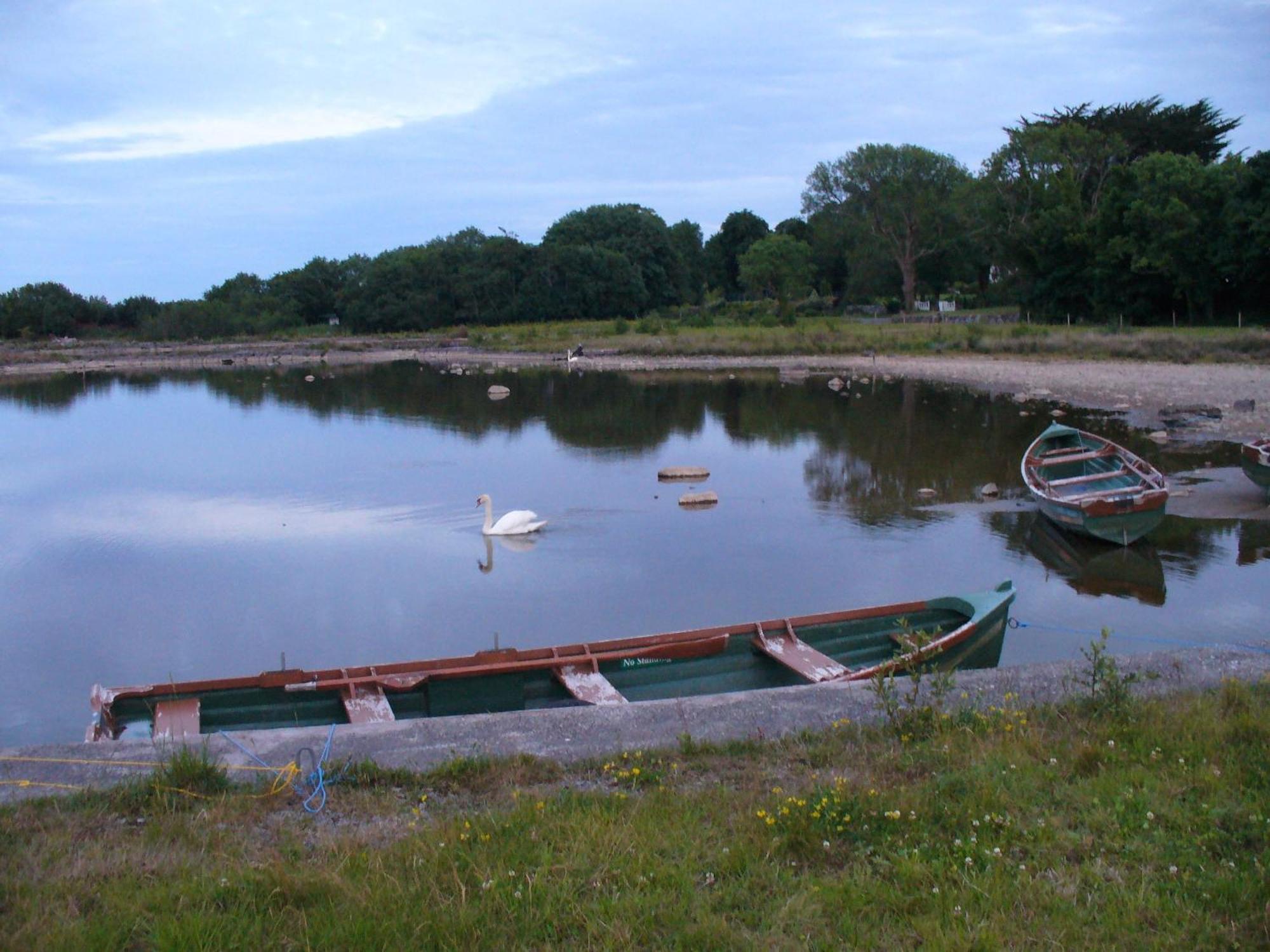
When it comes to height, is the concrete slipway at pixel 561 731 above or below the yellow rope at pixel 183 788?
below

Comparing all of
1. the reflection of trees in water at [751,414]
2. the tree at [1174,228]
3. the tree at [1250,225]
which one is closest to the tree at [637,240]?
the reflection of trees in water at [751,414]

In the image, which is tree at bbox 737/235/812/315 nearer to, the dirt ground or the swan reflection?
the dirt ground

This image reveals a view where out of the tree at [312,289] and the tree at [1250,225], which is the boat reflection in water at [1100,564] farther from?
the tree at [312,289]

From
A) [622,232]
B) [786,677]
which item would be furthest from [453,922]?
[622,232]

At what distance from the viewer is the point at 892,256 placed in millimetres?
80500

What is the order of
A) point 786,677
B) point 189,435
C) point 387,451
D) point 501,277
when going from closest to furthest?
point 786,677
point 387,451
point 189,435
point 501,277

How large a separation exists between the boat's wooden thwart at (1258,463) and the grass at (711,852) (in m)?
13.2

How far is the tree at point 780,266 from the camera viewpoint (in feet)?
288

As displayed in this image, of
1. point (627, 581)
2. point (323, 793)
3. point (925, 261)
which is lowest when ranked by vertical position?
point (627, 581)

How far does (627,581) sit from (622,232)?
85226mm

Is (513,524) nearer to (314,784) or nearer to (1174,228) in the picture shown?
(314,784)

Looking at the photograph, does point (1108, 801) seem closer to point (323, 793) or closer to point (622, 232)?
point (323, 793)

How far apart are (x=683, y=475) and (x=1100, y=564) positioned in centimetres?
980

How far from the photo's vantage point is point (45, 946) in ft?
12.7
